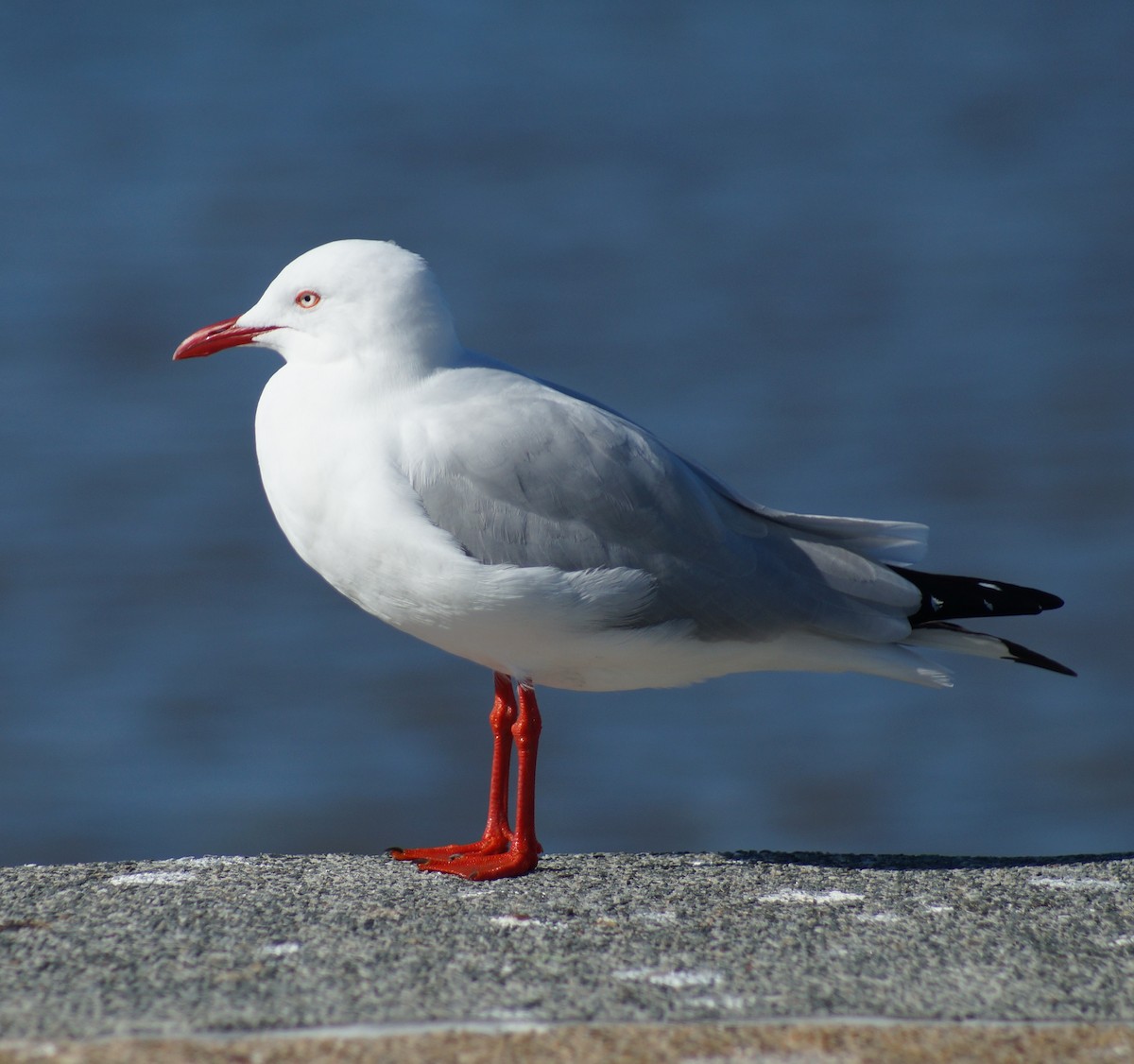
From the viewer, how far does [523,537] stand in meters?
3.99

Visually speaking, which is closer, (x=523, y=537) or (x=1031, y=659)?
(x=523, y=537)

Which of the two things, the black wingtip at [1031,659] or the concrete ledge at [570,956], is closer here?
the concrete ledge at [570,956]

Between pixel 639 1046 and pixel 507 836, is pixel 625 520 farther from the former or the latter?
pixel 639 1046

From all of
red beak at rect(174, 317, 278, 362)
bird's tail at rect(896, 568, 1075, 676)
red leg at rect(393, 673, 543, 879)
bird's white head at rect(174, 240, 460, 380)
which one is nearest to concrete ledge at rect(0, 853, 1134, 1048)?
red leg at rect(393, 673, 543, 879)

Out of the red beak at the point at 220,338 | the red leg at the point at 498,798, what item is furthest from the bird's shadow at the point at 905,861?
the red beak at the point at 220,338

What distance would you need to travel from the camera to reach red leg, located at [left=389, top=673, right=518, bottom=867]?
423cm

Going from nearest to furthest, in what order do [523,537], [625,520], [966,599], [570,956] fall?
[570,956] → [523,537] → [625,520] → [966,599]

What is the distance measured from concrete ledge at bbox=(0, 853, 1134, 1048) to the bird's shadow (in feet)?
0.05

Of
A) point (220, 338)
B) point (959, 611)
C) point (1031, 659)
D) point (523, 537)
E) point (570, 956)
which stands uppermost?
point (220, 338)

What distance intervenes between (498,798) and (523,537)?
2.88 feet

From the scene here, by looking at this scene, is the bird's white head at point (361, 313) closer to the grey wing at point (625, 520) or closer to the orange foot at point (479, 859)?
the grey wing at point (625, 520)

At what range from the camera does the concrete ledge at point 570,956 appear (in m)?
2.60

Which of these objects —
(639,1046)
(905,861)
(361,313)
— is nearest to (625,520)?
(361,313)

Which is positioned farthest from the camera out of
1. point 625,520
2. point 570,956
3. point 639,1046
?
point 625,520
